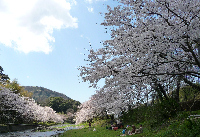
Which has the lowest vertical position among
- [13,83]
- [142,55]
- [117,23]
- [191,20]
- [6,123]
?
[6,123]

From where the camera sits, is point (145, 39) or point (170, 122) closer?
point (145, 39)

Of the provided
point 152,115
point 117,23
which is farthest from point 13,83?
point 117,23

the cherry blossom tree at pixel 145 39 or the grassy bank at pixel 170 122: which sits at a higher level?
the cherry blossom tree at pixel 145 39

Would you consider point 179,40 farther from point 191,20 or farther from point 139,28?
point 139,28

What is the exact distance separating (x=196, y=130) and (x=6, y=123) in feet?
98.9

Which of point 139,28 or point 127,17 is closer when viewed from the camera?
point 139,28

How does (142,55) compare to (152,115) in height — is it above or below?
above

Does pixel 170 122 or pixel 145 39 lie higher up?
pixel 145 39

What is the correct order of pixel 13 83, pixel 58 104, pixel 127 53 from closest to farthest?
pixel 127 53
pixel 13 83
pixel 58 104

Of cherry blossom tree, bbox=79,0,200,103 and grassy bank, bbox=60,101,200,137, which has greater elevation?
cherry blossom tree, bbox=79,0,200,103

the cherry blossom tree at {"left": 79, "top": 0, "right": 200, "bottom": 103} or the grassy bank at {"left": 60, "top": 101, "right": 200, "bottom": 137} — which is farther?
the grassy bank at {"left": 60, "top": 101, "right": 200, "bottom": 137}

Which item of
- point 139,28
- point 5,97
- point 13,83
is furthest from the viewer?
point 13,83

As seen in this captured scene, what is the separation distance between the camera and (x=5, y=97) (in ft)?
90.2

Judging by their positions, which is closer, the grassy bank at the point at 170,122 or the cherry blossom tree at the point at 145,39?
the cherry blossom tree at the point at 145,39
